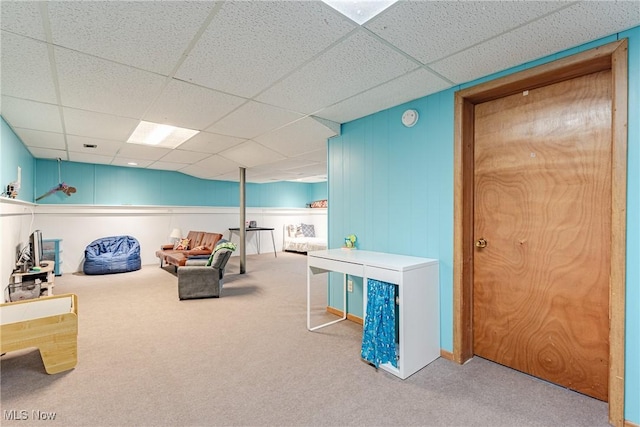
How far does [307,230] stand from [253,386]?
731 centimetres

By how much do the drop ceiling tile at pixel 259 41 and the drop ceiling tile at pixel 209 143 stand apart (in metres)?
1.63

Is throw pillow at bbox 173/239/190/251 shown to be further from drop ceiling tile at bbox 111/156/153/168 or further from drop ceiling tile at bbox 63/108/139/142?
drop ceiling tile at bbox 63/108/139/142

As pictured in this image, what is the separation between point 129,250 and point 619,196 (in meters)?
7.32

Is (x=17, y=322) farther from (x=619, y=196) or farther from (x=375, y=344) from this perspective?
(x=619, y=196)

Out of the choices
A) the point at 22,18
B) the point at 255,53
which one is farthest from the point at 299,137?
the point at 22,18

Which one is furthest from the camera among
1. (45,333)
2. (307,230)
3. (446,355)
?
(307,230)

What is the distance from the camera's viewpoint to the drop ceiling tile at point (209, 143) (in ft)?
12.7

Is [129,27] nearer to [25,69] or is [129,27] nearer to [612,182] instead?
[25,69]

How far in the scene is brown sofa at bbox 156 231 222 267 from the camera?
5.67 meters

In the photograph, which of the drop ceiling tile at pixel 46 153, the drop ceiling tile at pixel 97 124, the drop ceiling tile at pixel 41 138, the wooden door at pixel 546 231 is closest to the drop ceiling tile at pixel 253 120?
the drop ceiling tile at pixel 97 124

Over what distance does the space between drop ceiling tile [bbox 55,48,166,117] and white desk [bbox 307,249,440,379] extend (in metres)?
2.11

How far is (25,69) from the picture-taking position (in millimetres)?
2066

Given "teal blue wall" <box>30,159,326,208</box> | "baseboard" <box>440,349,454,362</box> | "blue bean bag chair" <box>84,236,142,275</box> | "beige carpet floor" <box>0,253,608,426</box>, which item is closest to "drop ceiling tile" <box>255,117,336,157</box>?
A: "beige carpet floor" <box>0,253,608,426</box>

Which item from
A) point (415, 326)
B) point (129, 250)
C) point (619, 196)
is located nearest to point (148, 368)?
point (415, 326)
